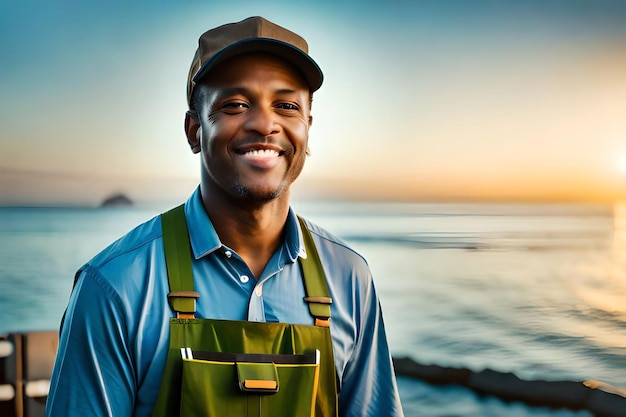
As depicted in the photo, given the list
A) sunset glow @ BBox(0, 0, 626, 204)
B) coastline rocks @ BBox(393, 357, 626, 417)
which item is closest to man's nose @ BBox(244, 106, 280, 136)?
sunset glow @ BBox(0, 0, 626, 204)

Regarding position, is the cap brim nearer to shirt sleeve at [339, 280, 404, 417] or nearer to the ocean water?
shirt sleeve at [339, 280, 404, 417]

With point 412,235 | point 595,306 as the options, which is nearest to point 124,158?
point 412,235

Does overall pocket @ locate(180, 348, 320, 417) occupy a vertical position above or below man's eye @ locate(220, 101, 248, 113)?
below

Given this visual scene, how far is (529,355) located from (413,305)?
52 centimetres

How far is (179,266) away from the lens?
4.46 feet

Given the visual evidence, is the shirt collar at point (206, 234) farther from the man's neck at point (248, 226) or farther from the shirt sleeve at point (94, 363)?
the shirt sleeve at point (94, 363)

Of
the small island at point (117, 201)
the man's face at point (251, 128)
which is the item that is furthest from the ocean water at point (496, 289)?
the man's face at point (251, 128)

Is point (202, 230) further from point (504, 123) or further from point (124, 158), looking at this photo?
point (504, 123)

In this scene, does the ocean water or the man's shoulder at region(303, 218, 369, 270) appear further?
the ocean water

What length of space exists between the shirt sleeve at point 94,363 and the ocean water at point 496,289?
6.53 feet

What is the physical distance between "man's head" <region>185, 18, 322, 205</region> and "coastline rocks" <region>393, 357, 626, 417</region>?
6.96 ft

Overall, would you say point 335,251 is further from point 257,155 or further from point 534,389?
point 534,389

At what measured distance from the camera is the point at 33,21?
3.03m

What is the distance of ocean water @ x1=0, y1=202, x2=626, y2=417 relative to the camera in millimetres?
3301
